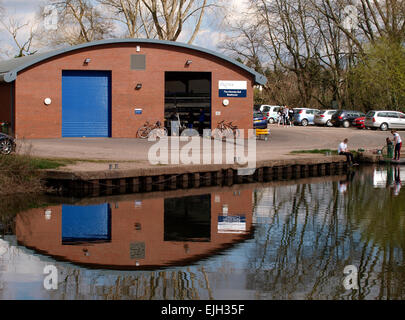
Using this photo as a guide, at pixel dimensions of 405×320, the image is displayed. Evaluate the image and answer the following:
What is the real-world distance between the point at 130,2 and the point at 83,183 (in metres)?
40.8

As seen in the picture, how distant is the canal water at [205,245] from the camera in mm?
10969

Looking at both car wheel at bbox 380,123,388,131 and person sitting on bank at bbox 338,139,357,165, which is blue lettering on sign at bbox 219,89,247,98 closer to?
person sitting on bank at bbox 338,139,357,165

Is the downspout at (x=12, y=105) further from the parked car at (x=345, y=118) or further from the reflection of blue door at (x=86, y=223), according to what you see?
the parked car at (x=345, y=118)

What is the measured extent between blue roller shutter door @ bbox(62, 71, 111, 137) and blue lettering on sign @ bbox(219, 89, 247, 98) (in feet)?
19.5

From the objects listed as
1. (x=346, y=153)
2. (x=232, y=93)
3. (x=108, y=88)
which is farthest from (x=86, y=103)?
(x=346, y=153)

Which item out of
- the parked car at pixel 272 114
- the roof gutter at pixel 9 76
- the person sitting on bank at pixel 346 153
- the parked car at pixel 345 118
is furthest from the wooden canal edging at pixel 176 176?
the parked car at pixel 272 114

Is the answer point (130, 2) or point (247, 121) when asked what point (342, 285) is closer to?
point (247, 121)

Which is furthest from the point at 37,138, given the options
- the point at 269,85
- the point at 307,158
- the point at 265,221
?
the point at 269,85

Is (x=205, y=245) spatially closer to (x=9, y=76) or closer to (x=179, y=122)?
Answer: (x=9, y=76)

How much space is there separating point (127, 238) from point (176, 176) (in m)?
8.76

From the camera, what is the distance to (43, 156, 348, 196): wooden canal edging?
21.6 meters

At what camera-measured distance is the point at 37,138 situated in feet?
116

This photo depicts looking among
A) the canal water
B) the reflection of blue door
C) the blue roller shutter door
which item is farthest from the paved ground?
the canal water

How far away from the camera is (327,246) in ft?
47.3
